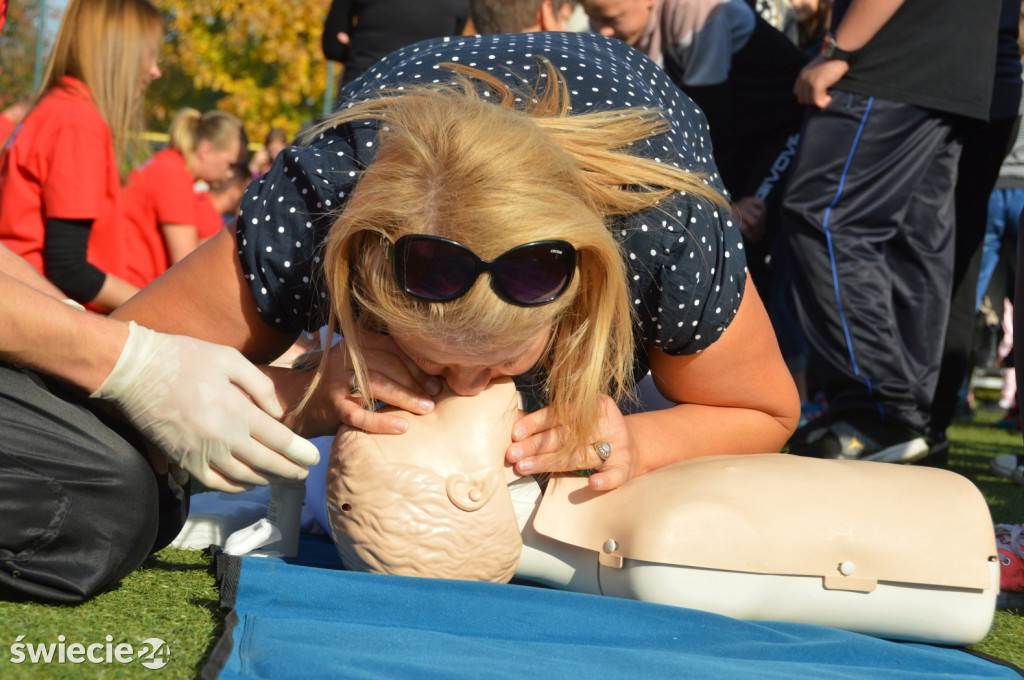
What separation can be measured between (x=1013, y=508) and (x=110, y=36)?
3.15 m

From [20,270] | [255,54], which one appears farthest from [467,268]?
[255,54]

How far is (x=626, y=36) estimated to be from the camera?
3559mm

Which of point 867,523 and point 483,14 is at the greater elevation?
point 483,14

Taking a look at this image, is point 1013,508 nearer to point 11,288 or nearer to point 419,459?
point 419,459

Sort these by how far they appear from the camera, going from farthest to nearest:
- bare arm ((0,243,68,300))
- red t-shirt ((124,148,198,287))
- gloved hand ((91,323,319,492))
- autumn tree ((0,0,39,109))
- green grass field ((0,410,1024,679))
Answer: autumn tree ((0,0,39,109)) → red t-shirt ((124,148,198,287)) → bare arm ((0,243,68,300)) → gloved hand ((91,323,319,492)) → green grass field ((0,410,1024,679))

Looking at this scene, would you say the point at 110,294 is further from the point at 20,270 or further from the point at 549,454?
the point at 549,454

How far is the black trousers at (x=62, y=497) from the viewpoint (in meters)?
1.43

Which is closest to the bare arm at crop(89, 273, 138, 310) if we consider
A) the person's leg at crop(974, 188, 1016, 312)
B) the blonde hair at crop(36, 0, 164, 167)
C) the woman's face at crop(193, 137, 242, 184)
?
the blonde hair at crop(36, 0, 164, 167)

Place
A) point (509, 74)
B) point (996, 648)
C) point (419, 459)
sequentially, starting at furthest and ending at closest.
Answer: point (509, 74), point (996, 648), point (419, 459)

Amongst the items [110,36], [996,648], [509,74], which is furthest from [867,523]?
[110,36]

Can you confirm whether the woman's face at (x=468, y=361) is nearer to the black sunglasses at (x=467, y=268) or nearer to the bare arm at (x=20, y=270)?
the black sunglasses at (x=467, y=268)

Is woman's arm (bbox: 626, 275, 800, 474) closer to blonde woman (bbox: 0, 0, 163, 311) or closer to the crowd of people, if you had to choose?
the crowd of people

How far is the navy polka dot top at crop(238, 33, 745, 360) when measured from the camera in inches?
63.0

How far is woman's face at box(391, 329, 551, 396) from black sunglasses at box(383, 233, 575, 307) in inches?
3.4
